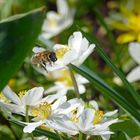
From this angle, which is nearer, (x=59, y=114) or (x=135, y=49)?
(x=59, y=114)

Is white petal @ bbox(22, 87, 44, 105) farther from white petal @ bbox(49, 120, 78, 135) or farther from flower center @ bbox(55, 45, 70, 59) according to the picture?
flower center @ bbox(55, 45, 70, 59)

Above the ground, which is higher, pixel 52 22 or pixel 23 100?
pixel 52 22

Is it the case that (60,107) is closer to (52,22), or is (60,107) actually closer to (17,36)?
(17,36)

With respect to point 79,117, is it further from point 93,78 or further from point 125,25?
point 125,25

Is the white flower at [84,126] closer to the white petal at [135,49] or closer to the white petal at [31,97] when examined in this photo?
the white petal at [31,97]

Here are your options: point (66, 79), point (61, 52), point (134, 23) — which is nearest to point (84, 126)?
point (61, 52)

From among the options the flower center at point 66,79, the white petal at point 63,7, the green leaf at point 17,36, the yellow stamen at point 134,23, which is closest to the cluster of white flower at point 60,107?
the green leaf at point 17,36
